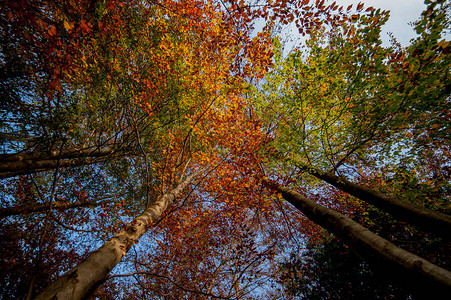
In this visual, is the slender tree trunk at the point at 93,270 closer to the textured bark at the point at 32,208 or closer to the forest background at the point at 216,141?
the forest background at the point at 216,141

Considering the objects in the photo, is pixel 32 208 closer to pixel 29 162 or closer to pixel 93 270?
pixel 29 162

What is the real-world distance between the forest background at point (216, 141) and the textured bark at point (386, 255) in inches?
0.7

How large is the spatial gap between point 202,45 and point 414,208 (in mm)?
8527

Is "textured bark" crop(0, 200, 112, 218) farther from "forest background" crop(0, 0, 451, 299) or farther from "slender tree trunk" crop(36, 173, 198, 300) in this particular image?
"slender tree trunk" crop(36, 173, 198, 300)

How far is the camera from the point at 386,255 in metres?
1.87

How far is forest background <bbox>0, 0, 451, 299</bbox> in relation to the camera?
2699 mm

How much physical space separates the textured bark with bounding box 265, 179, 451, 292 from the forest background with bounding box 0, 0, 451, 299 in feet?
0.06

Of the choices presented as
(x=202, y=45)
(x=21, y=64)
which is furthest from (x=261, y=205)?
(x=21, y=64)

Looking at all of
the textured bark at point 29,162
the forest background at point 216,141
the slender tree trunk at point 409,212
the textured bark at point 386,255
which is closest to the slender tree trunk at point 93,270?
the forest background at point 216,141

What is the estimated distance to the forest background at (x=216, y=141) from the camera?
2.70 metres

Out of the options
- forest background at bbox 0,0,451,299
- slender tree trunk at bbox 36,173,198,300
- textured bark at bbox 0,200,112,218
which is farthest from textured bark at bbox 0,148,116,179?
slender tree trunk at bbox 36,173,198,300

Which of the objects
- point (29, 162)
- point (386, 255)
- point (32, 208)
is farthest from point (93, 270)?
point (32, 208)

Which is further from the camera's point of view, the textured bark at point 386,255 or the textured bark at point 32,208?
the textured bark at point 32,208

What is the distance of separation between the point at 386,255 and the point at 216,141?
825cm
